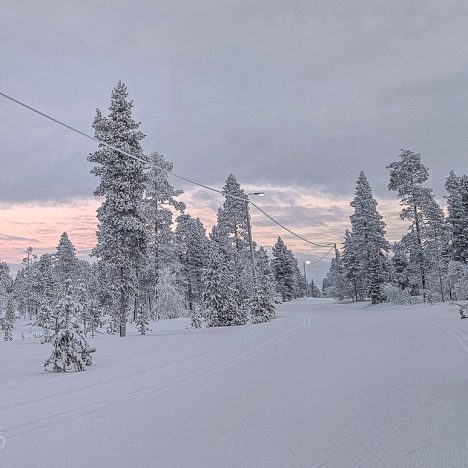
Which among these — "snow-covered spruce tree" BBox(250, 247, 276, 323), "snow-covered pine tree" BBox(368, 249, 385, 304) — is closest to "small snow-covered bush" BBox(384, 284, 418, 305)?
"snow-covered pine tree" BBox(368, 249, 385, 304)

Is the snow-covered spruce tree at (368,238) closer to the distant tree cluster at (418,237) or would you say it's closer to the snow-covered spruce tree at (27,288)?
the distant tree cluster at (418,237)

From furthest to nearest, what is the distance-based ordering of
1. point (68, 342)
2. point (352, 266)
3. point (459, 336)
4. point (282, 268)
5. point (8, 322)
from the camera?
1. point (282, 268)
2. point (352, 266)
3. point (8, 322)
4. point (459, 336)
5. point (68, 342)

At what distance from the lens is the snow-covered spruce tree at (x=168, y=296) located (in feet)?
114

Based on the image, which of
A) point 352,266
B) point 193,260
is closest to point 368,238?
point 352,266

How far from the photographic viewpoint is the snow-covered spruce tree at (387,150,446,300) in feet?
125

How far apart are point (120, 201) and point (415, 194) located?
2856cm

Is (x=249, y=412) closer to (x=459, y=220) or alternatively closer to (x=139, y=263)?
(x=139, y=263)

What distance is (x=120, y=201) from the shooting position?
22281 millimetres

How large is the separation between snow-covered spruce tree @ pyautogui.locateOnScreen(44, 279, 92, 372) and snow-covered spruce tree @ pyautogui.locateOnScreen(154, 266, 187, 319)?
78.7 feet

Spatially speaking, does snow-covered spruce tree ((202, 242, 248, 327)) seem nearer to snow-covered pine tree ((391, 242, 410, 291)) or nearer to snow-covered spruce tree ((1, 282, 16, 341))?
snow-covered spruce tree ((1, 282, 16, 341))

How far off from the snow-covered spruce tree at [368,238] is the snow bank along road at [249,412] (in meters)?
37.7

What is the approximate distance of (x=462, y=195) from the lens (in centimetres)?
3725

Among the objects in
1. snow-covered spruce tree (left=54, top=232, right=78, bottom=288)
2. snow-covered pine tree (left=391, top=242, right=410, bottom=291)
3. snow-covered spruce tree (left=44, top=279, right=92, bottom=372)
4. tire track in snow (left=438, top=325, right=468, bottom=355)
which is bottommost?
tire track in snow (left=438, top=325, right=468, bottom=355)

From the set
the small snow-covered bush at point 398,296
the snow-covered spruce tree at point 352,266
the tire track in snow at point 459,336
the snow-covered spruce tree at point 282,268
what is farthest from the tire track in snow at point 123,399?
the snow-covered spruce tree at point 282,268
